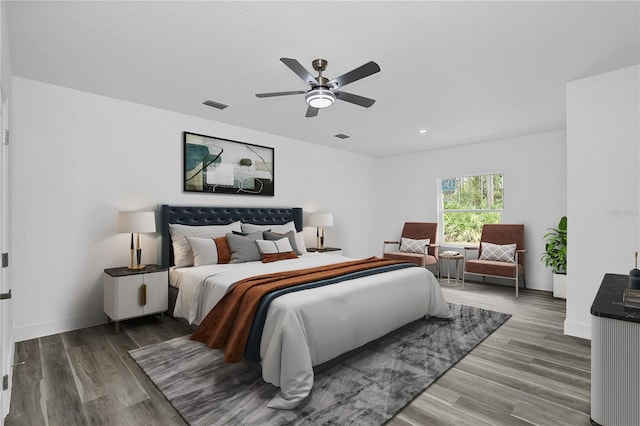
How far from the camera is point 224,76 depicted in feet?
10.6

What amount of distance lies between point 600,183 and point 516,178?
2.64 m

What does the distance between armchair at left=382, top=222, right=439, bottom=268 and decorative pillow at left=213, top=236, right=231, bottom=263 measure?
10.7ft

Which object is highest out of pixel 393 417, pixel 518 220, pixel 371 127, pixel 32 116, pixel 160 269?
pixel 371 127

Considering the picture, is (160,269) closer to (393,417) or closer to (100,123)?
(100,123)

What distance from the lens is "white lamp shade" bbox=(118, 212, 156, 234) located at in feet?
11.7

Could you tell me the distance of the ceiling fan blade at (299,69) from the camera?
2303mm

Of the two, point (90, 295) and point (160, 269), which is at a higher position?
point (160, 269)

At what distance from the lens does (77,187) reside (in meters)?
3.57

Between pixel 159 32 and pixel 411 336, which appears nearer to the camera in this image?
pixel 159 32

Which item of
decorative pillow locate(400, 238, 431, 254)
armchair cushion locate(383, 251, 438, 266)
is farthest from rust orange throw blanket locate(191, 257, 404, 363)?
decorative pillow locate(400, 238, 431, 254)

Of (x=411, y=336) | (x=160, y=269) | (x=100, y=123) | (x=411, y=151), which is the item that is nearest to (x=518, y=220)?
(x=411, y=151)

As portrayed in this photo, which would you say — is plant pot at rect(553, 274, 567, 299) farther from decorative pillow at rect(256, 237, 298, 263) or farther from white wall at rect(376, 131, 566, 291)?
decorative pillow at rect(256, 237, 298, 263)

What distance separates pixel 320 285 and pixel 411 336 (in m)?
1.22

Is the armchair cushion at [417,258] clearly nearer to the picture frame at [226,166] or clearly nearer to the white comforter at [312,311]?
the white comforter at [312,311]
